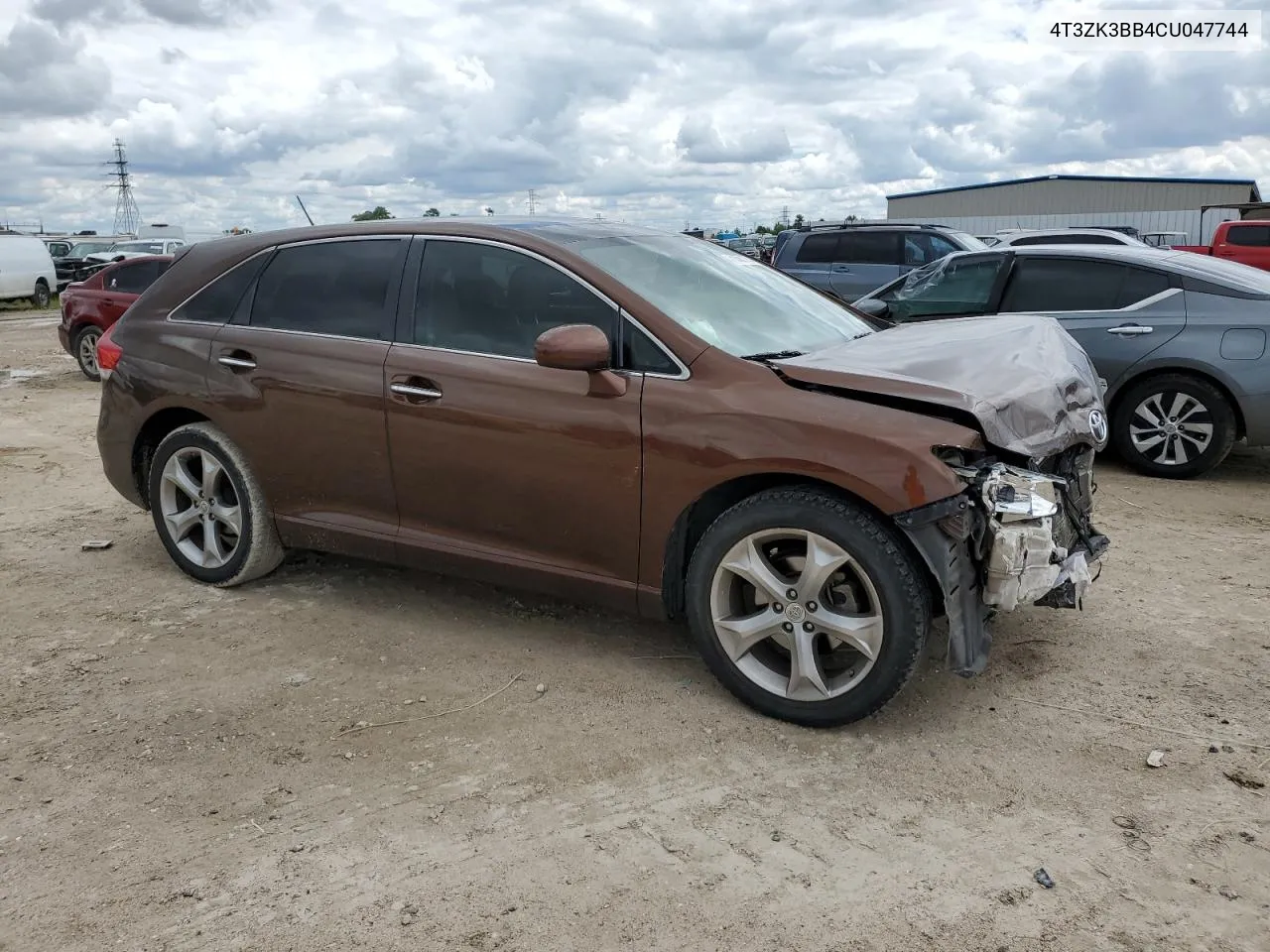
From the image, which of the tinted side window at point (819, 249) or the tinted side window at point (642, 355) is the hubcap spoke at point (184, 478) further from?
the tinted side window at point (819, 249)

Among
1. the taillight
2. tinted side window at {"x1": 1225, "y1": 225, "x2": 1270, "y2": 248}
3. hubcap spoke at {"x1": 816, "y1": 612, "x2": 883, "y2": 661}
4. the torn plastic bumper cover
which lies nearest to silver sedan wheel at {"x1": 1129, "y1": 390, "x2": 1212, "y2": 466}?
the torn plastic bumper cover

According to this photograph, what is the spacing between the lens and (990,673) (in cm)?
389

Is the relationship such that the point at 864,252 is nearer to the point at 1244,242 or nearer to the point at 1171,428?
the point at 1171,428

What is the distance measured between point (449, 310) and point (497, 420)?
57 cm

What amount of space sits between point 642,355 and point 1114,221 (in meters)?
42.5

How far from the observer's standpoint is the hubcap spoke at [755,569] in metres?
3.43

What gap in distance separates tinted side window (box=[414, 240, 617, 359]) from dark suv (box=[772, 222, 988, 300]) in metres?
9.33

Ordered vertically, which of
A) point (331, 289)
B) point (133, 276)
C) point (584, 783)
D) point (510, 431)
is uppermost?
point (133, 276)

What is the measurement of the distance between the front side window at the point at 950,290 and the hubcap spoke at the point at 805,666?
4.53 m

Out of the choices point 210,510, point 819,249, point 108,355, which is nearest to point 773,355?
point 210,510

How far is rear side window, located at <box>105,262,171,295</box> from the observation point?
12883 millimetres

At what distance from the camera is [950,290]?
802cm

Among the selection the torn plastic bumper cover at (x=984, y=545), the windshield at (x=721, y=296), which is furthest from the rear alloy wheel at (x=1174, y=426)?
the torn plastic bumper cover at (x=984, y=545)

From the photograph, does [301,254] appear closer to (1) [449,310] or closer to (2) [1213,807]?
(1) [449,310]
